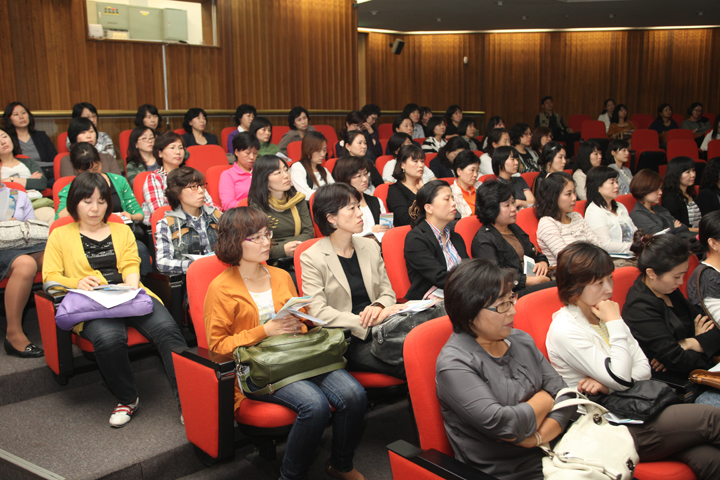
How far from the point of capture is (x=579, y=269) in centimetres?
189

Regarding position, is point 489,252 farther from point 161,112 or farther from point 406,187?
point 161,112

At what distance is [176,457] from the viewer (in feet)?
7.13

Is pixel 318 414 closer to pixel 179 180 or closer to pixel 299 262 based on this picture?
pixel 299 262

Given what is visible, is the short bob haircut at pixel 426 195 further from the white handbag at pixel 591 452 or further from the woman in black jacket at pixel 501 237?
the white handbag at pixel 591 452

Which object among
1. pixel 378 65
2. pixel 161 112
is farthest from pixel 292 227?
pixel 378 65

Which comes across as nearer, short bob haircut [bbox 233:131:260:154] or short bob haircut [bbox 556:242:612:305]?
short bob haircut [bbox 556:242:612:305]

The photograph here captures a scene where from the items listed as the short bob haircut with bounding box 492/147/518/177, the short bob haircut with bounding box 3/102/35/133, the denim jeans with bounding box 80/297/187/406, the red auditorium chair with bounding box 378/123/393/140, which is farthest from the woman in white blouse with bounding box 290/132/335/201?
the red auditorium chair with bounding box 378/123/393/140

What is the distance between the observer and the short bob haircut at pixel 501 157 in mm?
4676

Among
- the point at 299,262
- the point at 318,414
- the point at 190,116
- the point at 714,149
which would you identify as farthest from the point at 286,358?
the point at 714,149

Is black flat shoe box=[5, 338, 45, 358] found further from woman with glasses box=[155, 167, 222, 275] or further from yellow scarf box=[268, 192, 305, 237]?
yellow scarf box=[268, 192, 305, 237]

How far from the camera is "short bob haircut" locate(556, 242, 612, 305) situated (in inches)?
74.1

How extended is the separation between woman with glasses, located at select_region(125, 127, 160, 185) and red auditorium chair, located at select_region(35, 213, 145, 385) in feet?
6.65

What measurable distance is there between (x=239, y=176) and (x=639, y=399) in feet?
10.1

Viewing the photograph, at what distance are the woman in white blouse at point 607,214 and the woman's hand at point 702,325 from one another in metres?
1.25
